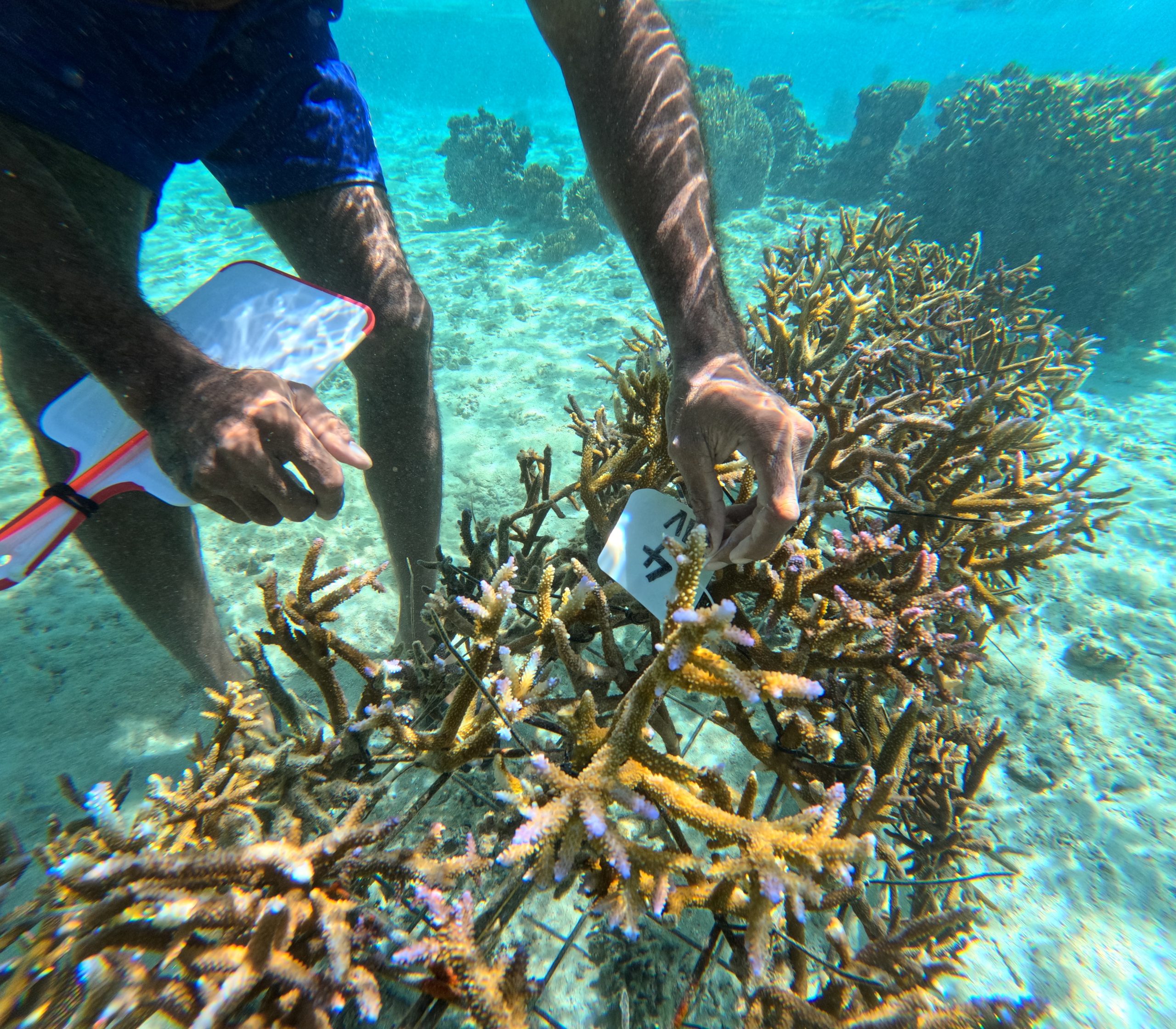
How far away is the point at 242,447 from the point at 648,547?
1108 millimetres

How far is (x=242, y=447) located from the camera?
4.35ft

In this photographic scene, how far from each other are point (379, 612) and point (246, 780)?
1.66m

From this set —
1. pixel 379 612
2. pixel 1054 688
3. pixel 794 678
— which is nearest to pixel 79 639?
pixel 379 612

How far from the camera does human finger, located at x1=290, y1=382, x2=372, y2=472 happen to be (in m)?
1.46

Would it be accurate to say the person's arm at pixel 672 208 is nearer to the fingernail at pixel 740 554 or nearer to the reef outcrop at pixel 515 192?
the fingernail at pixel 740 554

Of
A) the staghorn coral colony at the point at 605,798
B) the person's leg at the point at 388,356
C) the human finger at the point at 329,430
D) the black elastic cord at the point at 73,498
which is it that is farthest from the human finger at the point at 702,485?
the black elastic cord at the point at 73,498

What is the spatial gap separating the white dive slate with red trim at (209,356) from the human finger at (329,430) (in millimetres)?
251

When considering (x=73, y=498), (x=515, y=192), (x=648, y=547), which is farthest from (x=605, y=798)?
(x=515, y=192)

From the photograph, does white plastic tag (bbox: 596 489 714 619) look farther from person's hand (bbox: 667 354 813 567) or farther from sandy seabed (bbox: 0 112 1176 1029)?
sandy seabed (bbox: 0 112 1176 1029)

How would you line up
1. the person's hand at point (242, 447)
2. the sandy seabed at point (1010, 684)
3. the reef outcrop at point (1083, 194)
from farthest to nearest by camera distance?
the reef outcrop at point (1083, 194)
the sandy seabed at point (1010, 684)
the person's hand at point (242, 447)

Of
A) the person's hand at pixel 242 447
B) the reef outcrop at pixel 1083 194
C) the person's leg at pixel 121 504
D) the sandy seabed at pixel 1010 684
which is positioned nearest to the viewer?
the person's hand at pixel 242 447

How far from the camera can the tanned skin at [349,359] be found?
134 cm

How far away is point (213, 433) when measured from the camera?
1.33 m

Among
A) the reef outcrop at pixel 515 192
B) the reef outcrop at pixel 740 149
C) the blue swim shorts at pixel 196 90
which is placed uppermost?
the reef outcrop at pixel 740 149
